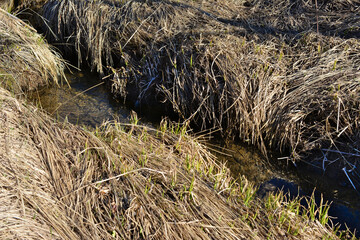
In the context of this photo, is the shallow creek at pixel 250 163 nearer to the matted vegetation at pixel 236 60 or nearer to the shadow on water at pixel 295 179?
the shadow on water at pixel 295 179

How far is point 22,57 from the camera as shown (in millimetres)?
A: 4434

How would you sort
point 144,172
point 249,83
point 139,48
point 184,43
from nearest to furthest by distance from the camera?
point 144,172 → point 249,83 → point 184,43 → point 139,48

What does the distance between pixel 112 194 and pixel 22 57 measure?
2507 mm

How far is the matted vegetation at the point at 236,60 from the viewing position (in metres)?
3.74

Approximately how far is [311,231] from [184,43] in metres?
2.47

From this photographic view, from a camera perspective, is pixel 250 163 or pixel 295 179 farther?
pixel 250 163

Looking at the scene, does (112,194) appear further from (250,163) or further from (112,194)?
(250,163)

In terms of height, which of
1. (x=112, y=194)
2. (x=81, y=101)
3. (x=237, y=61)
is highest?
(x=237, y=61)

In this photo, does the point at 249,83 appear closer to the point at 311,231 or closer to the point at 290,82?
the point at 290,82

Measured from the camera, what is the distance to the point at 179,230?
2391mm

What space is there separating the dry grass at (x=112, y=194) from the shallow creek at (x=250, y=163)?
1.87 ft

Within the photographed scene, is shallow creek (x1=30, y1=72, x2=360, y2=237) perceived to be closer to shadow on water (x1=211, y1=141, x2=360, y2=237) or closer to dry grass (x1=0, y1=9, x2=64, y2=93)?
shadow on water (x1=211, y1=141, x2=360, y2=237)

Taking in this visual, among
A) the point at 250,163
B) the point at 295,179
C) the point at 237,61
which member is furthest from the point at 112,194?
the point at 237,61

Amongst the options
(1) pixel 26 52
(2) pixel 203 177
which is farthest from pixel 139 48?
(2) pixel 203 177
